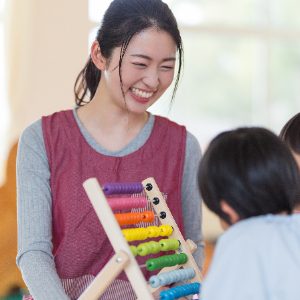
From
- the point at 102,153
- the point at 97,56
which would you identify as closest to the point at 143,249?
the point at 102,153

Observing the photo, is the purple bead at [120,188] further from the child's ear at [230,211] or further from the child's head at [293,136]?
the child's head at [293,136]

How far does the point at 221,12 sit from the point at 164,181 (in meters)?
2.64

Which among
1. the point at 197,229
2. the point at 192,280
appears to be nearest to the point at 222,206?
the point at 192,280

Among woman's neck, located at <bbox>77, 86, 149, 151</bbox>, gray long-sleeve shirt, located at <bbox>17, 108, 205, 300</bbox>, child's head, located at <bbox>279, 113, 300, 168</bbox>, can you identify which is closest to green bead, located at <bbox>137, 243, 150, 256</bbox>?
gray long-sleeve shirt, located at <bbox>17, 108, 205, 300</bbox>

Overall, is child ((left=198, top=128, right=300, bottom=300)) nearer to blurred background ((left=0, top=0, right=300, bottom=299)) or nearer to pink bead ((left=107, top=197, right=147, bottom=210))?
pink bead ((left=107, top=197, right=147, bottom=210))

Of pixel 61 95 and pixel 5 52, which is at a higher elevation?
pixel 5 52

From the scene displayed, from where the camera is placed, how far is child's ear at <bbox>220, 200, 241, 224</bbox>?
829 mm

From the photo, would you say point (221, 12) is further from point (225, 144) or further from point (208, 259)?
point (225, 144)

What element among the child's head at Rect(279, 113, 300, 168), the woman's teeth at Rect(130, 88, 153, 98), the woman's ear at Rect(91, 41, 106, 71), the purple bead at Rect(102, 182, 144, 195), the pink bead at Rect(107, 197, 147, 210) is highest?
the woman's ear at Rect(91, 41, 106, 71)

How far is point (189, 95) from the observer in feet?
11.7

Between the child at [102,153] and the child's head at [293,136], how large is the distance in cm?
33

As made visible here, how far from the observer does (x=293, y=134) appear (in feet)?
4.16

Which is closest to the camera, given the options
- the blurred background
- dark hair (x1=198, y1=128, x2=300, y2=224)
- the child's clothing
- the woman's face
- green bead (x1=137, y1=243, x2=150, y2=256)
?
the child's clothing

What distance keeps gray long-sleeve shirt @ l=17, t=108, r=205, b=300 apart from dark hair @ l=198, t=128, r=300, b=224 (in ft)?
1.62
